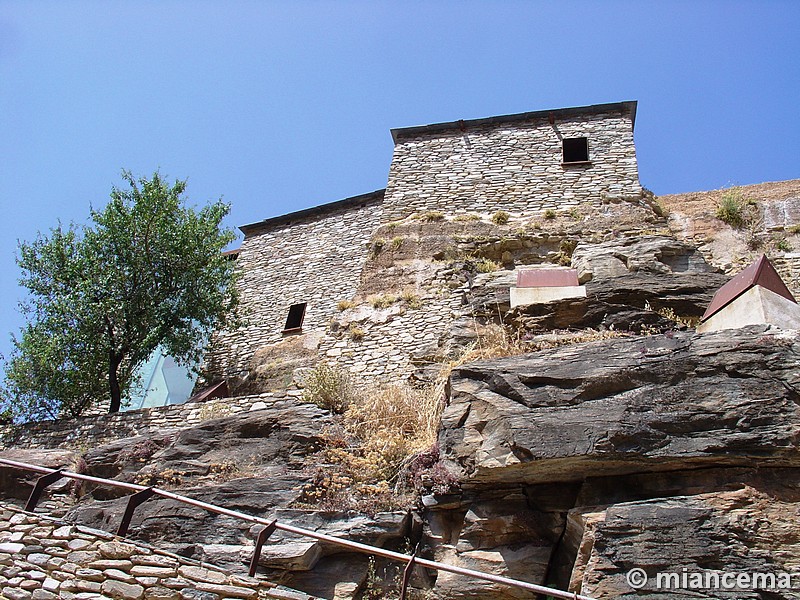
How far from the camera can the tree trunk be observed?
1373cm

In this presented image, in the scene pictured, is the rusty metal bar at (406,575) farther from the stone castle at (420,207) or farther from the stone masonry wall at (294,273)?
the stone masonry wall at (294,273)

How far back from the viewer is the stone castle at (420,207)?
559 inches

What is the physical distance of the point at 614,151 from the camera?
1559cm

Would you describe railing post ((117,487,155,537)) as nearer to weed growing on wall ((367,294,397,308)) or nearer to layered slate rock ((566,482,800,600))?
layered slate rock ((566,482,800,600))

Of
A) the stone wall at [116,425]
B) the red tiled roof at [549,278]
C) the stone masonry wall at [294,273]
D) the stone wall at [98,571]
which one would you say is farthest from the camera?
the stone masonry wall at [294,273]

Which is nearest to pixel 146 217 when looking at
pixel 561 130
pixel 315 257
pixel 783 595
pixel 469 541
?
pixel 315 257

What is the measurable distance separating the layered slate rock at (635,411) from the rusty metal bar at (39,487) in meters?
4.68

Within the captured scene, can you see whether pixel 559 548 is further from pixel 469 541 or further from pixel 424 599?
pixel 424 599

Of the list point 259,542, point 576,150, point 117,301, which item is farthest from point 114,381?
point 576,150

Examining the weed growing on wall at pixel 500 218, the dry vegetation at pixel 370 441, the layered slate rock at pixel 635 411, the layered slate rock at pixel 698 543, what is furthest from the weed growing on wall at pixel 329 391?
the weed growing on wall at pixel 500 218

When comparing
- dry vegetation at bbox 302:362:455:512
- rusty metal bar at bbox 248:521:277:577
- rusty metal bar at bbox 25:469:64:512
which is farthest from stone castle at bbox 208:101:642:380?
rusty metal bar at bbox 248:521:277:577

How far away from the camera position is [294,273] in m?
16.7

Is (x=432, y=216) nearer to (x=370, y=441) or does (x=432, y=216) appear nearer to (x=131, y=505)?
(x=370, y=441)

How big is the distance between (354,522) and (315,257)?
10144mm
